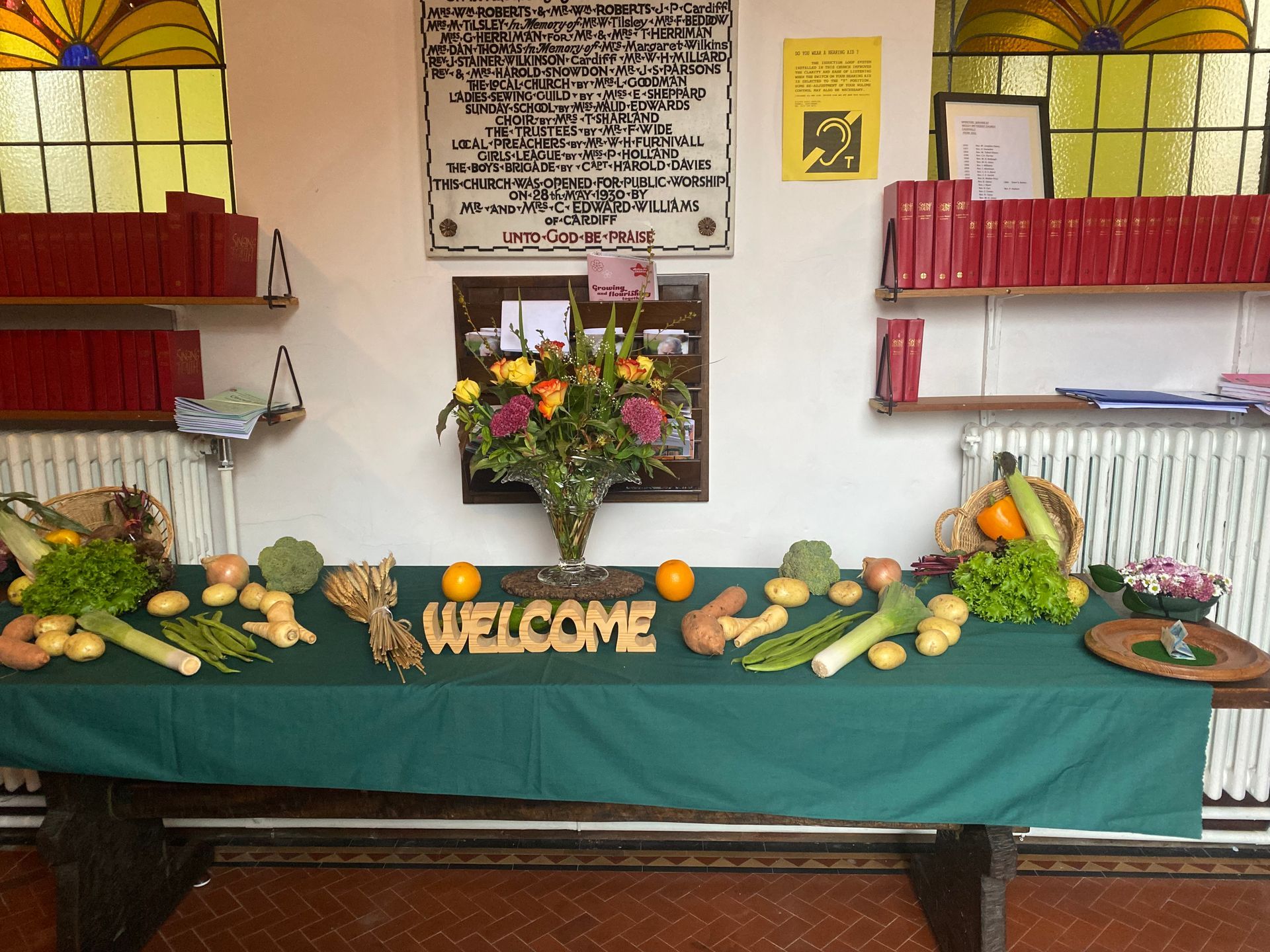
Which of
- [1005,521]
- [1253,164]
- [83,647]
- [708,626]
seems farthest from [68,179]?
[1253,164]

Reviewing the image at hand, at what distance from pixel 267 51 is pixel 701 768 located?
2493 mm

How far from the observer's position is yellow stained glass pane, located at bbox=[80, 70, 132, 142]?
9.86ft

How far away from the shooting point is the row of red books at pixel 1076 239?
8.66 ft

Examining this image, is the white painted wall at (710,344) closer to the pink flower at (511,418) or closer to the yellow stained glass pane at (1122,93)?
the yellow stained glass pane at (1122,93)

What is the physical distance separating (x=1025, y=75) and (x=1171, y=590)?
72.0 inches

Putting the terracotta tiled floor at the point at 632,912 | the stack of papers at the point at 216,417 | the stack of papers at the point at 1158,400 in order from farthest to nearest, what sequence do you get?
the stack of papers at the point at 216,417
the stack of papers at the point at 1158,400
the terracotta tiled floor at the point at 632,912

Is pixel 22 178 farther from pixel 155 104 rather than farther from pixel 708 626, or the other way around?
pixel 708 626

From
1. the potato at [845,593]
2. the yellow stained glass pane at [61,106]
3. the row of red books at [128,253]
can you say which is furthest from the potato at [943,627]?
the yellow stained glass pane at [61,106]

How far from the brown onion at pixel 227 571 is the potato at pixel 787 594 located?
133 centimetres

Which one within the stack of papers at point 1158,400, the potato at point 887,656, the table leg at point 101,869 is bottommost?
the table leg at point 101,869

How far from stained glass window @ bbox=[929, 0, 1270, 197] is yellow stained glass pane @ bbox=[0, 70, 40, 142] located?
9.78 ft

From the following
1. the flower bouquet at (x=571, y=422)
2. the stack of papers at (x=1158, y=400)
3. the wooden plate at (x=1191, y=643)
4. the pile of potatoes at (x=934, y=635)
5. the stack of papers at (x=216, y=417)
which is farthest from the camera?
the stack of papers at (x=216, y=417)

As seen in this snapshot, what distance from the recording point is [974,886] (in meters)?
2.04

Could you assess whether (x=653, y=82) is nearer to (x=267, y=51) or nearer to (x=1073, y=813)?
(x=267, y=51)
